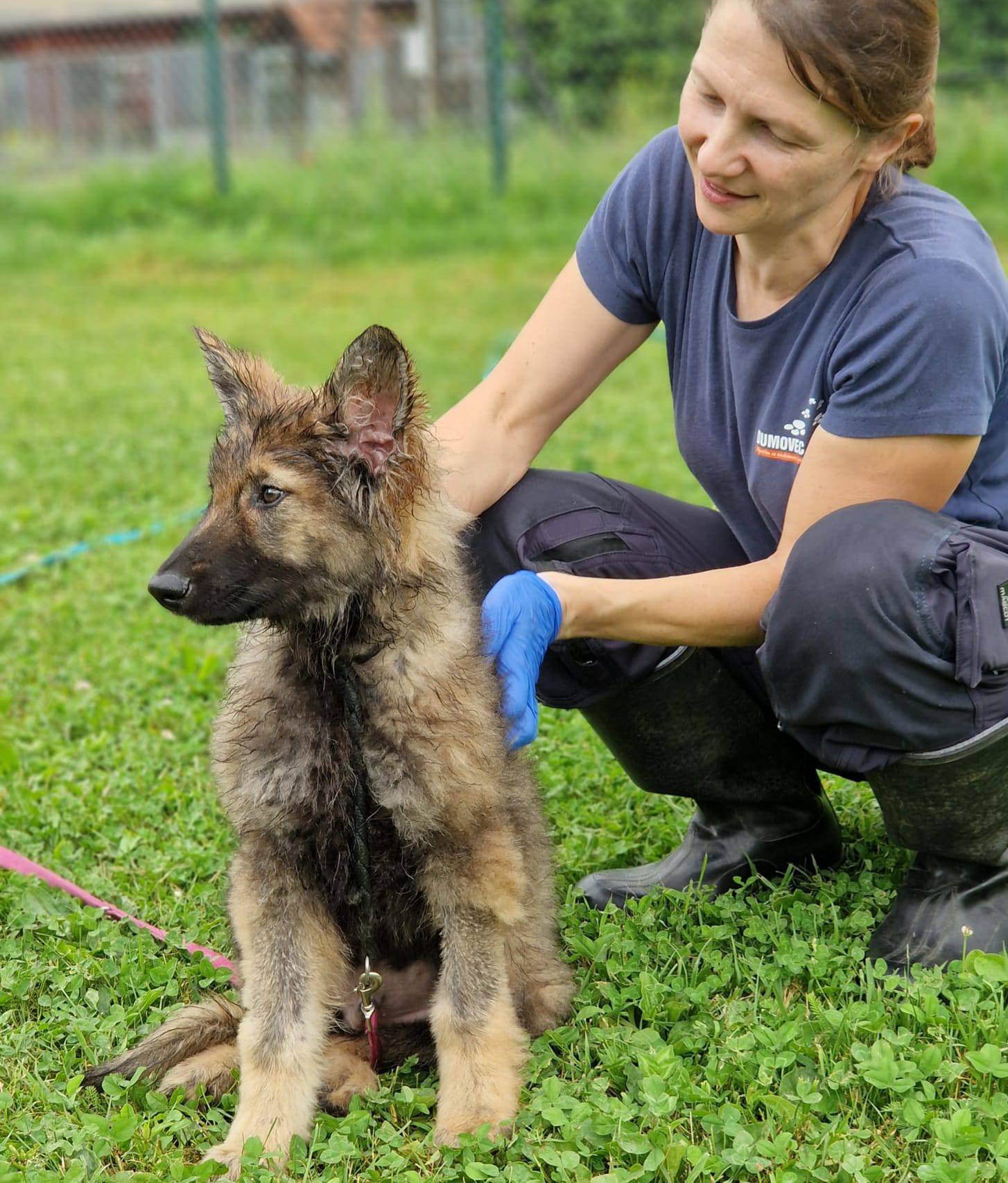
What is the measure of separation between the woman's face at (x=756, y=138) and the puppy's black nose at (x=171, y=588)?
1.39 metres

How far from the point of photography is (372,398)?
8.60 feet

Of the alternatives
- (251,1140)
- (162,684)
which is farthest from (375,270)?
(251,1140)

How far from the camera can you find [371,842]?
271cm

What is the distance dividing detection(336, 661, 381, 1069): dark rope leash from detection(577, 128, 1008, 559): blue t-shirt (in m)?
1.13

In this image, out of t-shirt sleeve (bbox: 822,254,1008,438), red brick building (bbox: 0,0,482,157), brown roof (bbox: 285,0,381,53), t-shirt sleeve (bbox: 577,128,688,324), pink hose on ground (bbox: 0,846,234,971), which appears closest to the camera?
t-shirt sleeve (bbox: 822,254,1008,438)

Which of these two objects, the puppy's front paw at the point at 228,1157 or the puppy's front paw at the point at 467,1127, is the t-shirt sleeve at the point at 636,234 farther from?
the puppy's front paw at the point at 228,1157

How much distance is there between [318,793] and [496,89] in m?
12.2

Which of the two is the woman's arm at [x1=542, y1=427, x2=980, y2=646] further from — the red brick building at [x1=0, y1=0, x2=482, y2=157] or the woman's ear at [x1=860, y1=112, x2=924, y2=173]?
the red brick building at [x1=0, y1=0, x2=482, y2=157]

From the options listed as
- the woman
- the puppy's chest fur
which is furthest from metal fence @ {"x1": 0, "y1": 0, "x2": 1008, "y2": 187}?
the puppy's chest fur

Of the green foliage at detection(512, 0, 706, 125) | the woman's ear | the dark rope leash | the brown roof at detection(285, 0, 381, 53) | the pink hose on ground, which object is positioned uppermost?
the brown roof at detection(285, 0, 381, 53)

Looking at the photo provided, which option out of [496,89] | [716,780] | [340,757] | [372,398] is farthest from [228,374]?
[496,89]

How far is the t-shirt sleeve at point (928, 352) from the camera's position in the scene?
283 centimetres

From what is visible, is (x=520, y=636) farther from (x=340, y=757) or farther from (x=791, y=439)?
(x=791, y=439)

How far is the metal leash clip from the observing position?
109 inches
